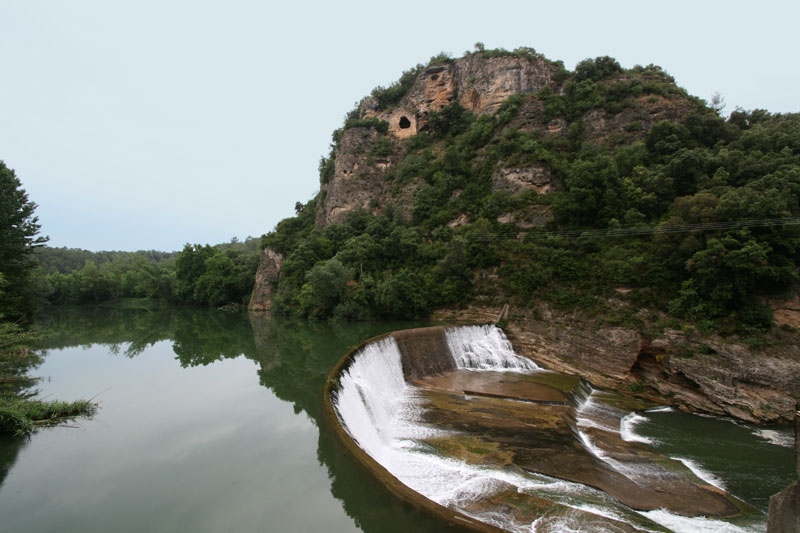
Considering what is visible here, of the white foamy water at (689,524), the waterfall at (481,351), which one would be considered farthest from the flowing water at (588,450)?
the waterfall at (481,351)

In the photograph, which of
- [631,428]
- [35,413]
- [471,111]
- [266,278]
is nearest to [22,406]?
[35,413]

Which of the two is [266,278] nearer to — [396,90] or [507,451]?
[396,90]

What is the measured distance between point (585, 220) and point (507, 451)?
16.3 meters

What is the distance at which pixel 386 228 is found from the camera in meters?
26.7

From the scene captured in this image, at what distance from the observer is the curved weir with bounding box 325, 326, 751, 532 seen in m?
5.45

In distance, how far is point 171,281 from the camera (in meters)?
44.2

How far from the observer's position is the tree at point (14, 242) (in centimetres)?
1549

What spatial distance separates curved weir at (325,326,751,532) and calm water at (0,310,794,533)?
0.69 metres

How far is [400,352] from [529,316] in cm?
776

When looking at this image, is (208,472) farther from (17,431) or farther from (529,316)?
(529,316)

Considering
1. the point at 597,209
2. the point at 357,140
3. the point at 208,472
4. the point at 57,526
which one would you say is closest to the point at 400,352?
the point at 208,472

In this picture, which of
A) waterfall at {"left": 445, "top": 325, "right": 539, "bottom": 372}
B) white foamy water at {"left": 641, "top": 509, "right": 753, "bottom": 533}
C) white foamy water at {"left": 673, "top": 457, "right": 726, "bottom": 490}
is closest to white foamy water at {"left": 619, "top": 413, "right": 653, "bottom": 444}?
white foamy water at {"left": 673, "top": 457, "right": 726, "bottom": 490}

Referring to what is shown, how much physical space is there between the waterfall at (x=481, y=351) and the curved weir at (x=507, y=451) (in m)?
1.05

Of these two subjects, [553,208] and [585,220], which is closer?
[585,220]
